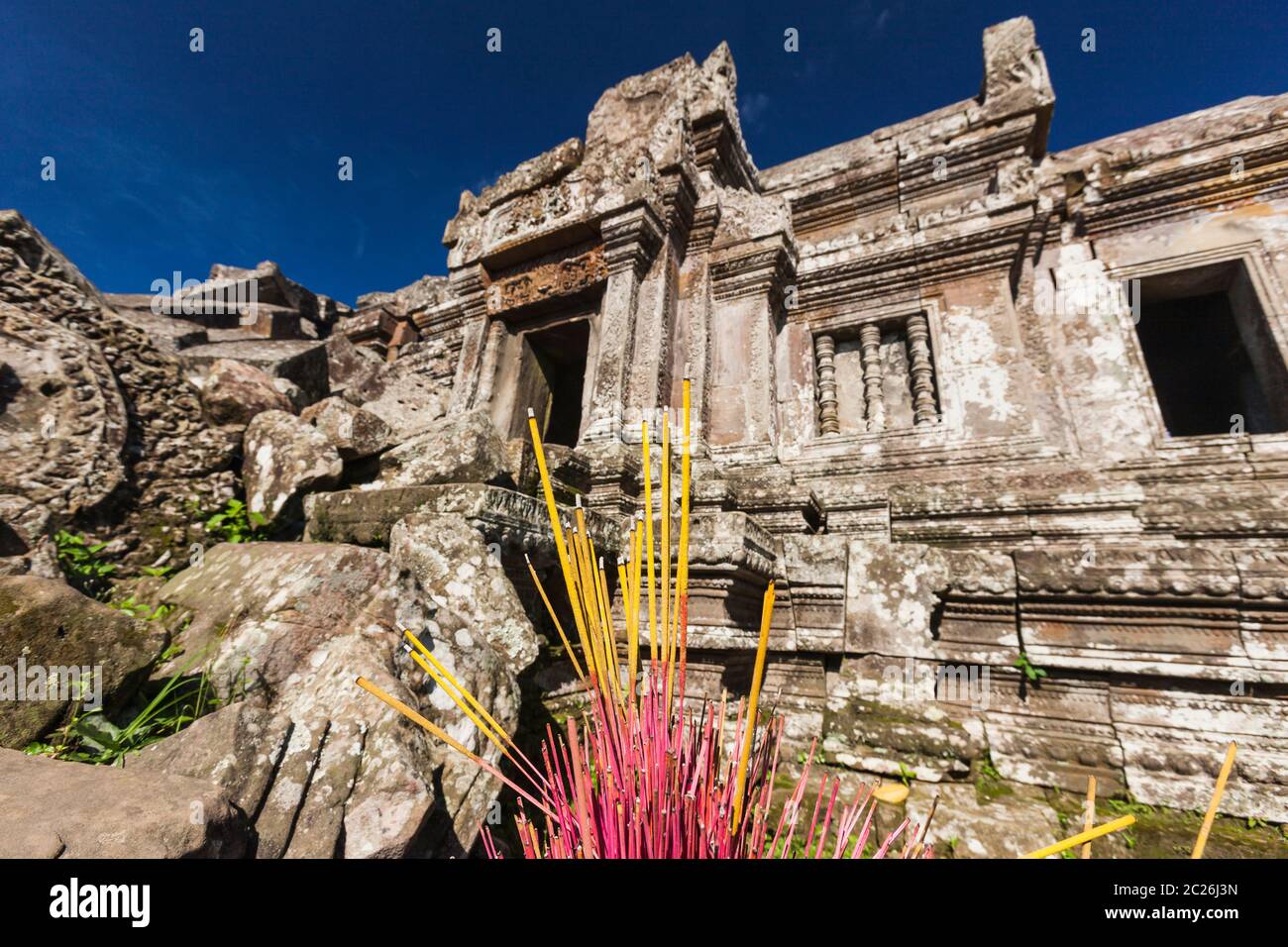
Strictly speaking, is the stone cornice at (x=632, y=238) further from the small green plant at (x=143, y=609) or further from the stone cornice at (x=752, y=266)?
the small green plant at (x=143, y=609)

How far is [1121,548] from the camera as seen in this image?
268 centimetres

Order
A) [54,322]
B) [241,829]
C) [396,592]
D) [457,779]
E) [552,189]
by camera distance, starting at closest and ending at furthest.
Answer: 1. [241,829]
2. [457,779]
3. [396,592]
4. [54,322]
5. [552,189]

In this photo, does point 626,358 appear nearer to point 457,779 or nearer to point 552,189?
point 552,189

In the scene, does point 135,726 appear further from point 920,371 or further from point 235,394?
point 920,371

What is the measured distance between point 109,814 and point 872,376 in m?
5.58

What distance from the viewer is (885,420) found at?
516 centimetres

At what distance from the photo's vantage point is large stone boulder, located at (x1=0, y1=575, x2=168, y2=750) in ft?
4.47

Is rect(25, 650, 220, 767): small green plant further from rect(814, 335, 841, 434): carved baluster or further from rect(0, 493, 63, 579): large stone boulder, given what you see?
rect(814, 335, 841, 434): carved baluster

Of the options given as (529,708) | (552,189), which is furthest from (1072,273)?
(529,708)

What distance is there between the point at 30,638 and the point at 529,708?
179 cm

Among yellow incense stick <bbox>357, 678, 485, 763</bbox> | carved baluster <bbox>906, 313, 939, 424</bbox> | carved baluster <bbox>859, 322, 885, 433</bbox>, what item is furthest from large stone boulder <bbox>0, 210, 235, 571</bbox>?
carved baluster <bbox>906, 313, 939, 424</bbox>

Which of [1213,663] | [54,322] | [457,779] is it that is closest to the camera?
[457,779]

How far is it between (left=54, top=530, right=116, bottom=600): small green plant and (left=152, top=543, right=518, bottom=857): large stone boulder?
228mm

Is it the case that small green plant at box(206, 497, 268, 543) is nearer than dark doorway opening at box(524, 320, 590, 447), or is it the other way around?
small green plant at box(206, 497, 268, 543)
